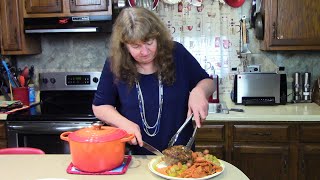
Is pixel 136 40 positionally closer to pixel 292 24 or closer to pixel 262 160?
pixel 262 160

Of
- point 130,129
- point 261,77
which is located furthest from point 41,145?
point 261,77

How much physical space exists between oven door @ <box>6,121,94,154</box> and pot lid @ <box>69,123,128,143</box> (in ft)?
4.10

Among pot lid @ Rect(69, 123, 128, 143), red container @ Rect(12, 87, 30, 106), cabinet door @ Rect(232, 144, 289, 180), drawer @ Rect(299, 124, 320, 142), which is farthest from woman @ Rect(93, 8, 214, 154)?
red container @ Rect(12, 87, 30, 106)

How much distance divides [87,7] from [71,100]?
0.80 m

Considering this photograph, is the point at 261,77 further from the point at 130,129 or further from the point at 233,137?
the point at 130,129

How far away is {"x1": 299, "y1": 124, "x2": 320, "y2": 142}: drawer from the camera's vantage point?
7.80 ft

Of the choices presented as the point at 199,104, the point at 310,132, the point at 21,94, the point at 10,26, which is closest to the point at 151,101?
the point at 199,104

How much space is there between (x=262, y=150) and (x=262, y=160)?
7cm

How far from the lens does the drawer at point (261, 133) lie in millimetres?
2404

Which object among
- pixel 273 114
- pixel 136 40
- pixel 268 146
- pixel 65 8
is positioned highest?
pixel 65 8

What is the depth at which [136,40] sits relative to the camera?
4.71ft

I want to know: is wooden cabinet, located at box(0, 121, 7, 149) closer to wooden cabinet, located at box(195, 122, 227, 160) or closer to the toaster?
wooden cabinet, located at box(195, 122, 227, 160)

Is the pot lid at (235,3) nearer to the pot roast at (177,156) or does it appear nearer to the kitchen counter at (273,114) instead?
the kitchen counter at (273,114)

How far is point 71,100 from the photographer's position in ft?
10.1
